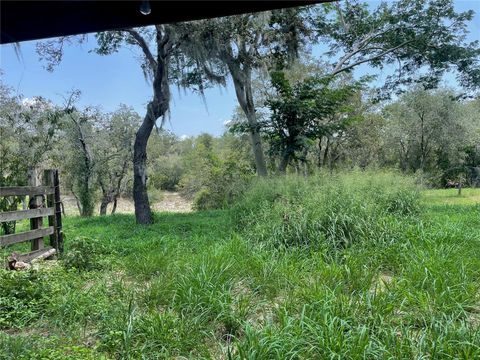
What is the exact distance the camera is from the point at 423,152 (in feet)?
59.3

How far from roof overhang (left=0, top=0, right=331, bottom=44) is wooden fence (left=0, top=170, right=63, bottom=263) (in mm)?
3194

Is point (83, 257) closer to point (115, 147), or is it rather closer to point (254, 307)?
point (254, 307)

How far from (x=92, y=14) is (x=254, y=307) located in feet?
6.73

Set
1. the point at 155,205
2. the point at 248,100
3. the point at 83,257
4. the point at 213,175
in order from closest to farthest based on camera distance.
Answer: the point at 83,257, the point at 248,100, the point at 213,175, the point at 155,205

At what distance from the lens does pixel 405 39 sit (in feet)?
33.3

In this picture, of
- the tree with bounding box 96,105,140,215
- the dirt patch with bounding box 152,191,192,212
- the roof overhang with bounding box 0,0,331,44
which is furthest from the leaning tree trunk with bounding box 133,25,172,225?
the dirt patch with bounding box 152,191,192,212

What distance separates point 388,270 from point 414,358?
1712 millimetres

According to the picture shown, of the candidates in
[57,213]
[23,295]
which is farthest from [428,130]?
[23,295]

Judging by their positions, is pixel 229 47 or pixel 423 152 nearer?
pixel 229 47

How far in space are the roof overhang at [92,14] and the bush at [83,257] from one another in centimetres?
271

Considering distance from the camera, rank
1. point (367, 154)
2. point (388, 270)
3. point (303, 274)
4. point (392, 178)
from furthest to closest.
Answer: point (367, 154) < point (392, 178) < point (388, 270) < point (303, 274)

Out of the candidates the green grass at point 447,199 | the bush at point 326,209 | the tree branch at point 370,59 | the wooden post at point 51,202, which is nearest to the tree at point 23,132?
the wooden post at point 51,202

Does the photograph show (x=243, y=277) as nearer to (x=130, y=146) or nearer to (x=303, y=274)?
(x=303, y=274)

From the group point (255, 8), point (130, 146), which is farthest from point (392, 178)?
point (130, 146)
